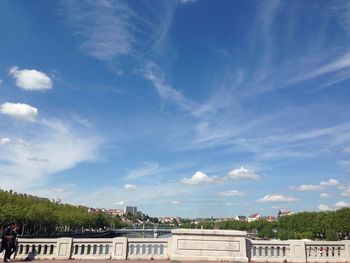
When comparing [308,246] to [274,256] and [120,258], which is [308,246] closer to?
[274,256]

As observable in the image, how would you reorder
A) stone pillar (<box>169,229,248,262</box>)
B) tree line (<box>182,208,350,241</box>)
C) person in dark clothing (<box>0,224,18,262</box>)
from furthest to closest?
tree line (<box>182,208,350,241</box>) → stone pillar (<box>169,229,248,262</box>) → person in dark clothing (<box>0,224,18,262</box>)

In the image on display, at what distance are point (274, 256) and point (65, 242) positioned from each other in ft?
36.1

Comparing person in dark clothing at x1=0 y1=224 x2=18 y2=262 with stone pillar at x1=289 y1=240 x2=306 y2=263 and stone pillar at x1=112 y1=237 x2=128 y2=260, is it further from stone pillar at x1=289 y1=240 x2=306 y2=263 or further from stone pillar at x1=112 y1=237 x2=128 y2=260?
stone pillar at x1=289 y1=240 x2=306 y2=263

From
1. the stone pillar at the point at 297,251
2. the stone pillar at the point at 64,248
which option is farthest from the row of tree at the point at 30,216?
the stone pillar at the point at 297,251

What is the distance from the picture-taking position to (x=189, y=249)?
1878 centimetres

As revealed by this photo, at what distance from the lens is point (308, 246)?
65.6ft

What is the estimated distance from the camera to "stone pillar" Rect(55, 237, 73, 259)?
19.1m

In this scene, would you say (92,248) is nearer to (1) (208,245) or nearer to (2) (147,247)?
(2) (147,247)

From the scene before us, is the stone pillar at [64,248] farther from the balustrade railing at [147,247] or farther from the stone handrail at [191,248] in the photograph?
the balustrade railing at [147,247]

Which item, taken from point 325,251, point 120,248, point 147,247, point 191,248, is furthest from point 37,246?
point 325,251

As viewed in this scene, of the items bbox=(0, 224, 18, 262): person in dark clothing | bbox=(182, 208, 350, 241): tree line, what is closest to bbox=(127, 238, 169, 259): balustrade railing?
bbox=(0, 224, 18, 262): person in dark clothing

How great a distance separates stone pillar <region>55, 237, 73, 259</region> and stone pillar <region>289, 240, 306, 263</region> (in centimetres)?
1168

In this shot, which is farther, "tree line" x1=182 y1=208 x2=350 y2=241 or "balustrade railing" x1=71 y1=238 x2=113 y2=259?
"tree line" x1=182 y1=208 x2=350 y2=241

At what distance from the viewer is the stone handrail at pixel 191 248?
738 inches
